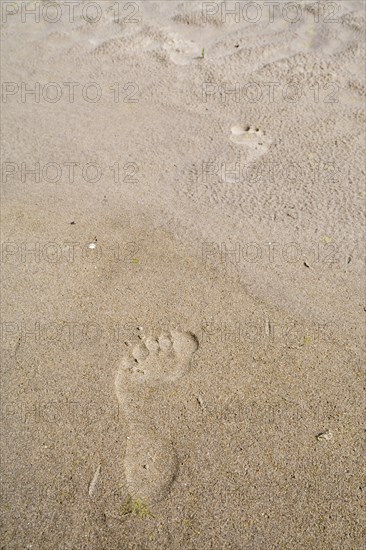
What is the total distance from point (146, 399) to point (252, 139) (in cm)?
185

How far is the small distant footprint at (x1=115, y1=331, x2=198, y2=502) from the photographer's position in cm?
202

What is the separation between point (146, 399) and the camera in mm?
2244

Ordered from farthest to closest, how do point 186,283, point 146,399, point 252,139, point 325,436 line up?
1. point 252,139
2. point 186,283
3. point 146,399
4. point 325,436

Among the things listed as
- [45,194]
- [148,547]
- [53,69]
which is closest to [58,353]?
[148,547]

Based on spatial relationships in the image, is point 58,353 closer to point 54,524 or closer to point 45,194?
point 54,524

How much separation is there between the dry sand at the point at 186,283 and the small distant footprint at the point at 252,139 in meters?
0.02

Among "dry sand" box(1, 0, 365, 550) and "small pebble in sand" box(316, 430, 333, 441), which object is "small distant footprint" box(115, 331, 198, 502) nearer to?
"dry sand" box(1, 0, 365, 550)

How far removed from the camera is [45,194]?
3.21 metres

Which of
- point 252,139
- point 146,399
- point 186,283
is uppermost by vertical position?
point 252,139

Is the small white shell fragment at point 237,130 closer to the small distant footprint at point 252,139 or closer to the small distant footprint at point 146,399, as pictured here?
the small distant footprint at point 252,139

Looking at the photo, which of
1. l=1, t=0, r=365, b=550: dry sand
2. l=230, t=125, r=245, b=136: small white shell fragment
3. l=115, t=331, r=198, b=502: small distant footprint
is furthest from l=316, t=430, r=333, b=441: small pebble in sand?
l=230, t=125, r=245, b=136: small white shell fragment

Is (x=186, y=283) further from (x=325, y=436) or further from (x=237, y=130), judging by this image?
(x=237, y=130)

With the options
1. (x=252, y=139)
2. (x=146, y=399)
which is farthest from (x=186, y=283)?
(x=252, y=139)

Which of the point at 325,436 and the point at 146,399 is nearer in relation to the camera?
the point at 325,436
